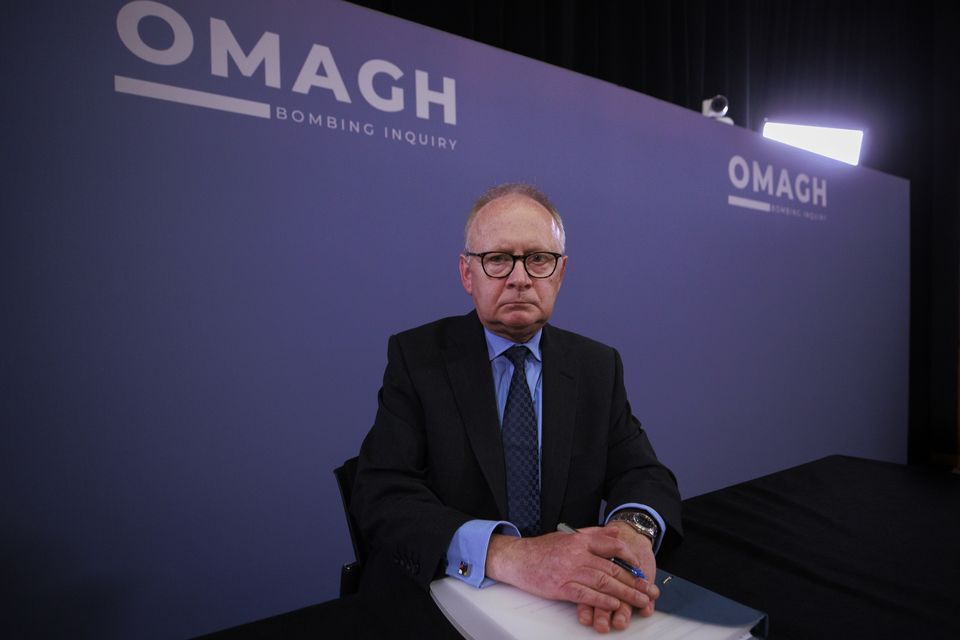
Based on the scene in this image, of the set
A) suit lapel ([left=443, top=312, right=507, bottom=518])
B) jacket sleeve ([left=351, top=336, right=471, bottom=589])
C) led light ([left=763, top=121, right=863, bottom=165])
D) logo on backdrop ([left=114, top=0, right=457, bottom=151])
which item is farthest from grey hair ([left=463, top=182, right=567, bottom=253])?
led light ([left=763, top=121, right=863, bottom=165])

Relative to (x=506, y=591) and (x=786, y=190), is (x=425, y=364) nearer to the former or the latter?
(x=506, y=591)

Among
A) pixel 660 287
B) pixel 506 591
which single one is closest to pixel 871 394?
pixel 660 287

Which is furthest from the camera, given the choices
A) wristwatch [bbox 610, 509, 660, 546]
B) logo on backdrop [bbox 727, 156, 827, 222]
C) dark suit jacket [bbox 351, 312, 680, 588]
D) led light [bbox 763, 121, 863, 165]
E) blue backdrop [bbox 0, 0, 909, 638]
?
led light [bbox 763, 121, 863, 165]

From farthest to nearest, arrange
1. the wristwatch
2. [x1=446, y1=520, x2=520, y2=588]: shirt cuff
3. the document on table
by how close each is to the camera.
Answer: the wristwatch < [x1=446, y1=520, x2=520, y2=588]: shirt cuff < the document on table

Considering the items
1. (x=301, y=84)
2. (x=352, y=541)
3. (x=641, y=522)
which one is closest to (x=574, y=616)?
(x=641, y=522)

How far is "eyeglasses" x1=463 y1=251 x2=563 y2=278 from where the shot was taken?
44.8 inches

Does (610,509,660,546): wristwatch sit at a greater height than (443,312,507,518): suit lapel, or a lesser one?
lesser

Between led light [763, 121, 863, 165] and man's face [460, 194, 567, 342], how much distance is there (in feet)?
12.0

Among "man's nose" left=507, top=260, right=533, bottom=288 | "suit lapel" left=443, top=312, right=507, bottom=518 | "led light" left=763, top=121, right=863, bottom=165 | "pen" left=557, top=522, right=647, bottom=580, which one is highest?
"led light" left=763, top=121, right=863, bottom=165

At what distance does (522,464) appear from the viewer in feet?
3.71

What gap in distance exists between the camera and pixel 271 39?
5.32ft

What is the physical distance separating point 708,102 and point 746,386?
1706mm

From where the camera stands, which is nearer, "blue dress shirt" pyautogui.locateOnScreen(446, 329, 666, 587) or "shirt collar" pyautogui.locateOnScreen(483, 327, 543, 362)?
"blue dress shirt" pyautogui.locateOnScreen(446, 329, 666, 587)

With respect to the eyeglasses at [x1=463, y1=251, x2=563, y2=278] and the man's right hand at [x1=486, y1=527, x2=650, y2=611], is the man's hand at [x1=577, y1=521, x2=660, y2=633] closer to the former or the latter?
the man's right hand at [x1=486, y1=527, x2=650, y2=611]
